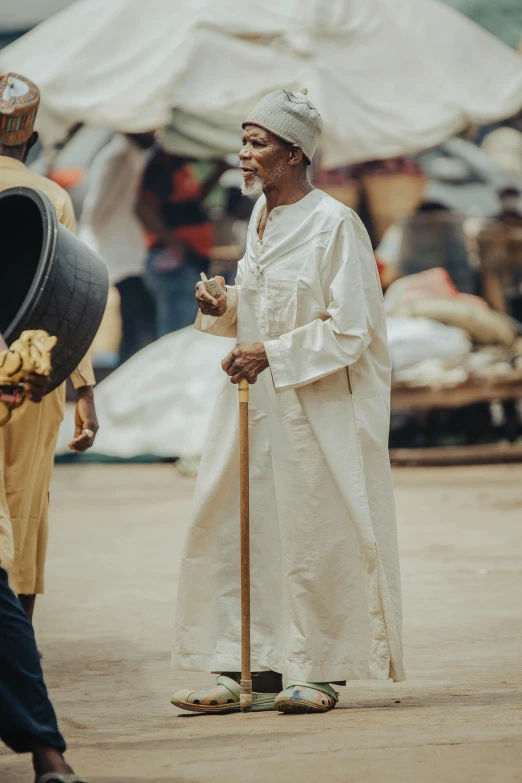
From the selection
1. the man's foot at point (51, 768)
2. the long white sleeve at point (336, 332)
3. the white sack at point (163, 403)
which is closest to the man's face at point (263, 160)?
the long white sleeve at point (336, 332)

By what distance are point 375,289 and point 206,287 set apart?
537 mm

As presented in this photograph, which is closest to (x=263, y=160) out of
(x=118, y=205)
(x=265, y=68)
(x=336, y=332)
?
(x=336, y=332)

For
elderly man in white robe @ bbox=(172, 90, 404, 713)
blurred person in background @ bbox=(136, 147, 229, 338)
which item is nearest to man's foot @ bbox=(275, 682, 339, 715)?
elderly man in white robe @ bbox=(172, 90, 404, 713)

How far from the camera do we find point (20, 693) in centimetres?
301

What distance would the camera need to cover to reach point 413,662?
475 cm

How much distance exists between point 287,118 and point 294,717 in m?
1.85

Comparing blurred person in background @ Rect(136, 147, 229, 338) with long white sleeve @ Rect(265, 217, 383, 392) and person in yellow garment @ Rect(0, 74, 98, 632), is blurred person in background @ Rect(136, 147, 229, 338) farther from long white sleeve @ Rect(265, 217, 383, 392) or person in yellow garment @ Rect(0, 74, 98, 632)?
long white sleeve @ Rect(265, 217, 383, 392)

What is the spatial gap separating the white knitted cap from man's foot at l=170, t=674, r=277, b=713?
1.71 metres

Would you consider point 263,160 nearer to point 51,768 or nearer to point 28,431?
point 28,431

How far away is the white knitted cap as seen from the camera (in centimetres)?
418

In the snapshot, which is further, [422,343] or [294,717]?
[422,343]

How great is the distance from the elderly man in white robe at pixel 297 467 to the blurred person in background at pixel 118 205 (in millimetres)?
10385

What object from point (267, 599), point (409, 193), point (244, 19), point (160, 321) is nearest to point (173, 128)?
point (244, 19)

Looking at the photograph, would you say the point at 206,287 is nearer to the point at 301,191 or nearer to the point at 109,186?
the point at 301,191
